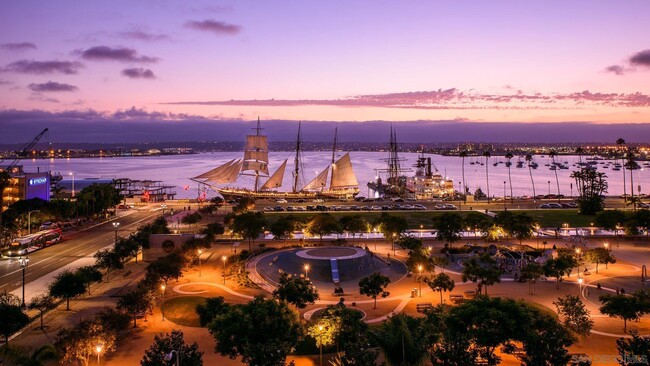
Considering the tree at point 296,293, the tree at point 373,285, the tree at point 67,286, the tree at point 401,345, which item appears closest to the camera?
the tree at point 401,345

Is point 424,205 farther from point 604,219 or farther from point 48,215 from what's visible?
point 48,215

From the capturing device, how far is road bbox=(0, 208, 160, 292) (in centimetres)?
3578

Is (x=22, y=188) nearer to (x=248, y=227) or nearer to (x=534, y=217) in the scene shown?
(x=248, y=227)

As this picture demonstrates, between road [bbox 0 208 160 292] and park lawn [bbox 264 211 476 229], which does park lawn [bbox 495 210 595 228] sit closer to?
park lawn [bbox 264 211 476 229]

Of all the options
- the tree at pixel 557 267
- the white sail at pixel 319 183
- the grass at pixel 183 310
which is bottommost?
the grass at pixel 183 310

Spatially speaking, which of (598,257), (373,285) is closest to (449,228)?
(598,257)

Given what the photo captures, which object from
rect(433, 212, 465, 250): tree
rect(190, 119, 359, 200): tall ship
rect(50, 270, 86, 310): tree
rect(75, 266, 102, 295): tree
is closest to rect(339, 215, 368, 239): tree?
rect(433, 212, 465, 250): tree

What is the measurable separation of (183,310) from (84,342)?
8.13 meters

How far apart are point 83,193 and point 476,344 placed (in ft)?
196

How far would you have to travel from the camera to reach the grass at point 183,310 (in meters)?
26.0

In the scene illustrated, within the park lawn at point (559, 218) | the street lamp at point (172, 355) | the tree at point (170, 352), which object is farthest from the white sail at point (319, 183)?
the street lamp at point (172, 355)

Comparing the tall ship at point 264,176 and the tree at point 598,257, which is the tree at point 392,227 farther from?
the tall ship at point 264,176

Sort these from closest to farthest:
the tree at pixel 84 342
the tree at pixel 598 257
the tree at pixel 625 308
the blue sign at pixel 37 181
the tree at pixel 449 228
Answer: the tree at pixel 84 342
the tree at pixel 625 308
the tree at pixel 598 257
the tree at pixel 449 228
the blue sign at pixel 37 181

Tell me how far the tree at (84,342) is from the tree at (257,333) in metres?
4.74
